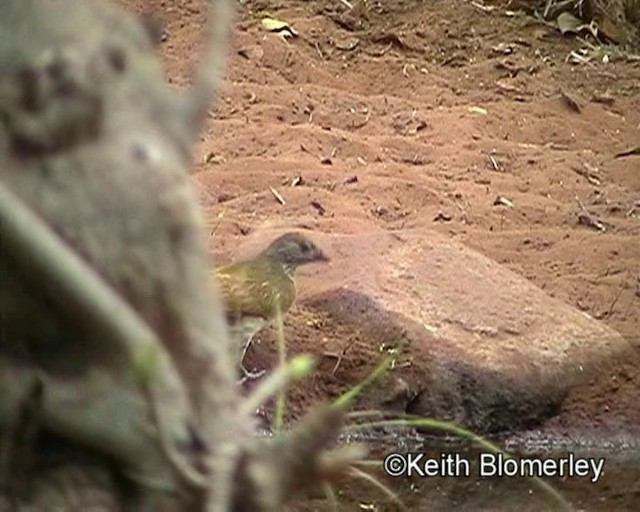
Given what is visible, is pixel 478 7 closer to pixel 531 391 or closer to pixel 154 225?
pixel 531 391

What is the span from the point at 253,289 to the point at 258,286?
0.03m

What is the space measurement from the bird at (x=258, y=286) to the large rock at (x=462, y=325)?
0.23 meters

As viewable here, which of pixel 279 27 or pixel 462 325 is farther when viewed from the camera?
pixel 279 27

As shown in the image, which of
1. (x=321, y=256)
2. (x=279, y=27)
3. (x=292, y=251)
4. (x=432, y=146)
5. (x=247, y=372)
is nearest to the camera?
(x=247, y=372)

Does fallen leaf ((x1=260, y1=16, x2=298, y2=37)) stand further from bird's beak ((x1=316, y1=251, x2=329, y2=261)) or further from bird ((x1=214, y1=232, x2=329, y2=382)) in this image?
bird ((x1=214, y1=232, x2=329, y2=382))

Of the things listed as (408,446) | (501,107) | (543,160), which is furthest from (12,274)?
(501,107)

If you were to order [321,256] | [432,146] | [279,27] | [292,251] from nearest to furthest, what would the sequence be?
[292,251], [321,256], [432,146], [279,27]

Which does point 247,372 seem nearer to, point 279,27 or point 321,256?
point 321,256

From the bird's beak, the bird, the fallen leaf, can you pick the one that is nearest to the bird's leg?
the bird

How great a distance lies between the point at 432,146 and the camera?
8.69 m

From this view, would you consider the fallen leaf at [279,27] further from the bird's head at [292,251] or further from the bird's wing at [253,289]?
the bird's wing at [253,289]

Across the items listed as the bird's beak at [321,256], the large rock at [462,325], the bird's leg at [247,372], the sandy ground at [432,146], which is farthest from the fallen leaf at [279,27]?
the bird's leg at [247,372]

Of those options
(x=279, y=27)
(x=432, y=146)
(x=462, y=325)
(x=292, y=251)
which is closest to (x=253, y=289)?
(x=292, y=251)

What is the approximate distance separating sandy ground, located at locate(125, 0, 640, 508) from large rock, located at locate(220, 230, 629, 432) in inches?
4.0
